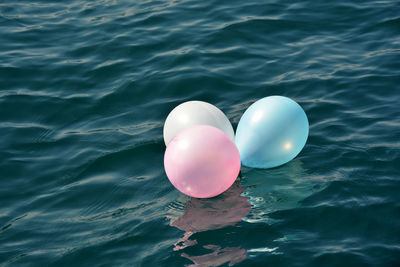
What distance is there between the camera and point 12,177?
5594 millimetres

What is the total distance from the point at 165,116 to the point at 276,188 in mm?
2010

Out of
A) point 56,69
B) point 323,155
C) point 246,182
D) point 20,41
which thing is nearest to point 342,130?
point 323,155

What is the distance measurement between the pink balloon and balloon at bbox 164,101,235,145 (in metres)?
0.38

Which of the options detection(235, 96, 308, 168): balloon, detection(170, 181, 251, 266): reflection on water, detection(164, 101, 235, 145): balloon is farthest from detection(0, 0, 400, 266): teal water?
detection(164, 101, 235, 145): balloon

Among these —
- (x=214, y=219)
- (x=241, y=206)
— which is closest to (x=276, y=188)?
(x=241, y=206)

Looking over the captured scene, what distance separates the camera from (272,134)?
5188 millimetres

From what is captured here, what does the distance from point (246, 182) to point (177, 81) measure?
2.39 metres

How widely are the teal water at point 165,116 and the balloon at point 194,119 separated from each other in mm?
495

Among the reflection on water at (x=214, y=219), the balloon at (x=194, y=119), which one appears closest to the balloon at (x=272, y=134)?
the balloon at (x=194, y=119)

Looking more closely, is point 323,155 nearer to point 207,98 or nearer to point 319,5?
point 207,98

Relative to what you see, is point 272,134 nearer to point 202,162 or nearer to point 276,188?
point 276,188

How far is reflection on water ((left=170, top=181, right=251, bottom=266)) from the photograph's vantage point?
14.0ft

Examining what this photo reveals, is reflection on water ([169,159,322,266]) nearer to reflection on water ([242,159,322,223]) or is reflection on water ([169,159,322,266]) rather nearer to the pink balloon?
reflection on water ([242,159,322,223])

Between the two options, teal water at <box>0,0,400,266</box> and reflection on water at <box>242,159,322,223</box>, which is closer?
teal water at <box>0,0,400,266</box>
